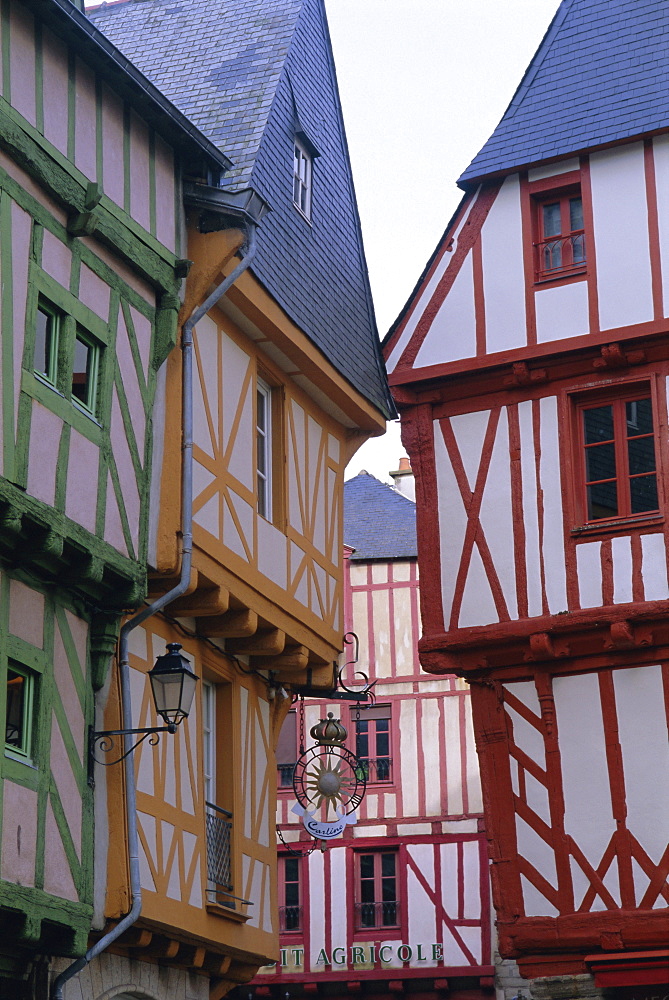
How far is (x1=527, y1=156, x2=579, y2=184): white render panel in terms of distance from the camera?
47.4 ft

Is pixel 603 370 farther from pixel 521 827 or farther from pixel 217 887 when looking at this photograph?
pixel 217 887

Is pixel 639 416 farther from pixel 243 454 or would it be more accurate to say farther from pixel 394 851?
pixel 394 851

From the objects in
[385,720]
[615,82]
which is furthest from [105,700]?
[385,720]

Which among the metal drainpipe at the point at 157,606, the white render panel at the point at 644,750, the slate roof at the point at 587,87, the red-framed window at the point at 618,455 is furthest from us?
the slate roof at the point at 587,87

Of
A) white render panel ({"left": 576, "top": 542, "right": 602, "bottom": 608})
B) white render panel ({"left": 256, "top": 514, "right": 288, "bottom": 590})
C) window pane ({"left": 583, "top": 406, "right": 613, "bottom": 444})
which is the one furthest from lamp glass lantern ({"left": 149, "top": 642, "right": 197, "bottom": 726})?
window pane ({"left": 583, "top": 406, "right": 613, "bottom": 444})

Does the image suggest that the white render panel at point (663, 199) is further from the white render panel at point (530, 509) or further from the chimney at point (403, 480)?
the chimney at point (403, 480)

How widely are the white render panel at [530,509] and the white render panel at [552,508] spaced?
0.25 ft

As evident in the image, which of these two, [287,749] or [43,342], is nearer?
[43,342]

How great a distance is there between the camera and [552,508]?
45.0 feet

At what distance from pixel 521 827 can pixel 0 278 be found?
664cm

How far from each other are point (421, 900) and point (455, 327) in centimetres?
1212

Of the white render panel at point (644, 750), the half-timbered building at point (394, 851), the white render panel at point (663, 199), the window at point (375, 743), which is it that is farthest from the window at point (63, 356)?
the window at point (375, 743)

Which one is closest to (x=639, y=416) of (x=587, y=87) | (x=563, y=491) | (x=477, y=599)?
(x=563, y=491)

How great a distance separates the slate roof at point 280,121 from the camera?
521 inches
